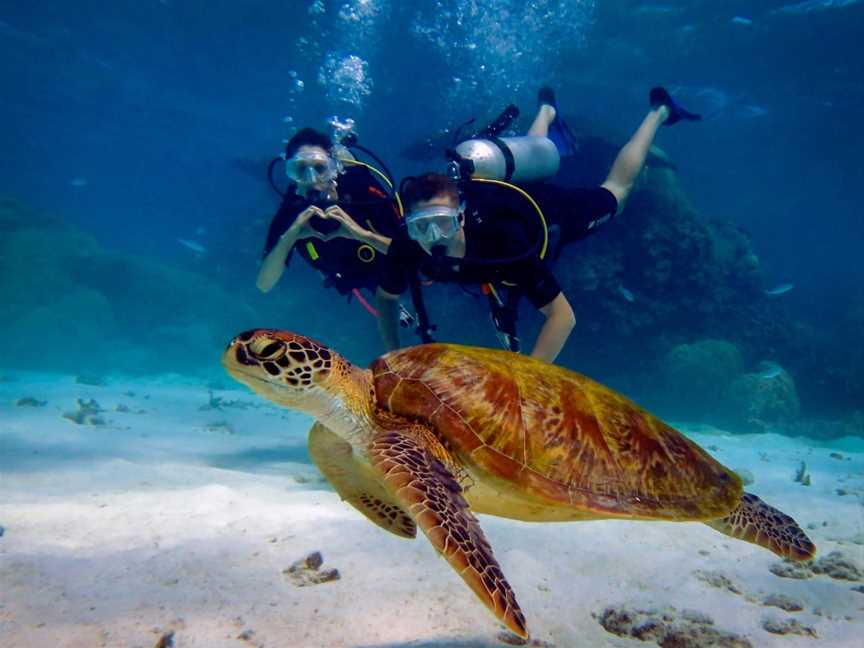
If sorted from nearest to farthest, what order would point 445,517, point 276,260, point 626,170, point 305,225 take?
1. point 445,517
2. point 305,225
3. point 276,260
4. point 626,170

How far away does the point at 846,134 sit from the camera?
3080 cm

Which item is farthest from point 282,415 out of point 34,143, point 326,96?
point 34,143

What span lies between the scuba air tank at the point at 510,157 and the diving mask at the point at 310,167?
181 cm

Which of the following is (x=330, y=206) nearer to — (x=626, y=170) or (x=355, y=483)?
(x=355, y=483)

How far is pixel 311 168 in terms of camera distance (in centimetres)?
636

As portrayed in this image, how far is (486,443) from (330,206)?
4.22 m

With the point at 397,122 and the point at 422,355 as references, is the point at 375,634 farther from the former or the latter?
the point at 397,122

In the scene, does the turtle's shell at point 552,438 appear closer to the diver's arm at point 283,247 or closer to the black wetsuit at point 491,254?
the black wetsuit at point 491,254

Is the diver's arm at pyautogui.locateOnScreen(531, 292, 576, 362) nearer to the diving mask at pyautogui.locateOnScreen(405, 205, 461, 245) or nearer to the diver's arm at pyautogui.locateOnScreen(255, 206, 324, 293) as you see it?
the diving mask at pyautogui.locateOnScreen(405, 205, 461, 245)

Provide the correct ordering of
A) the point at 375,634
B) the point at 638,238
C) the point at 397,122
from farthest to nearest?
the point at 397,122, the point at 638,238, the point at 375,634

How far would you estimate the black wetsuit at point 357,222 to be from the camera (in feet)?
21.6

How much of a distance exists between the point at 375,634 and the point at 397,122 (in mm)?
35632

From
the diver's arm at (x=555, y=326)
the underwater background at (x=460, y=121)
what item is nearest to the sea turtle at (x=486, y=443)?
the diver's arm at (x=555, y=326)

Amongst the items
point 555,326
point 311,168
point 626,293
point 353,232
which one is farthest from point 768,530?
point 626,293
